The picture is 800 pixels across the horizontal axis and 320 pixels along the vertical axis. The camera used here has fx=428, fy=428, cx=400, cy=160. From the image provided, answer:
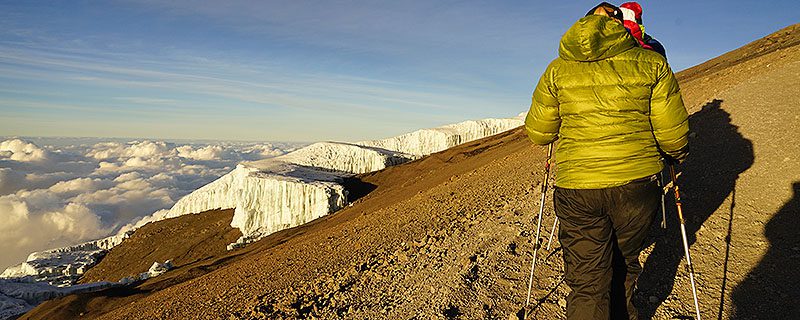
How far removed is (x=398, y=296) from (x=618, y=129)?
3.58 metres

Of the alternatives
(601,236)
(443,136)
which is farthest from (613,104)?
(443,136)

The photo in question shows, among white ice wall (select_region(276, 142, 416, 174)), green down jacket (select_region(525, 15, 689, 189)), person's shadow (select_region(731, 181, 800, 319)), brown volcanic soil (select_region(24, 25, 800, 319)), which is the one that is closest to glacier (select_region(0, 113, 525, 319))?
white ice wall (select_region(276, 142, 416, 174))

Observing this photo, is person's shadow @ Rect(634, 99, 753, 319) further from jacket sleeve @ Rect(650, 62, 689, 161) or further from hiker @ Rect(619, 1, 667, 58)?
hiker @ Rect(619, 1, 667, 58)

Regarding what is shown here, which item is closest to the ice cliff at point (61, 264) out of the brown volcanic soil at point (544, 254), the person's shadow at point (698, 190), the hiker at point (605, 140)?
the brown volcanic soil at point (544, 254)

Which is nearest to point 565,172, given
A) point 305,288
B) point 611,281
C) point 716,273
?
point 611,281

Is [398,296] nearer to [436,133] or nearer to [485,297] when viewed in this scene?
[485,297]

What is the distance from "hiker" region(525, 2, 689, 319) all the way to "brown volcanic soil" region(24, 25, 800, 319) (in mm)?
1272

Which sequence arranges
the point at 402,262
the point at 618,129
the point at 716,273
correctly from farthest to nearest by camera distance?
the point at 402,262 < the point at 716,273 < the point at 618,129

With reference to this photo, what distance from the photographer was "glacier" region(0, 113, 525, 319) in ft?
148

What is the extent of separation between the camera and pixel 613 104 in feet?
11.1

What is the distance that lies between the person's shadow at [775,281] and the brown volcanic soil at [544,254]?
0.05 feet

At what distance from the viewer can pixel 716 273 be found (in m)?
4.97

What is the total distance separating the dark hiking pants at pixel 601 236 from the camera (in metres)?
3.48

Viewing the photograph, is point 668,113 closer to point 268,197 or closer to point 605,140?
point 605,140
